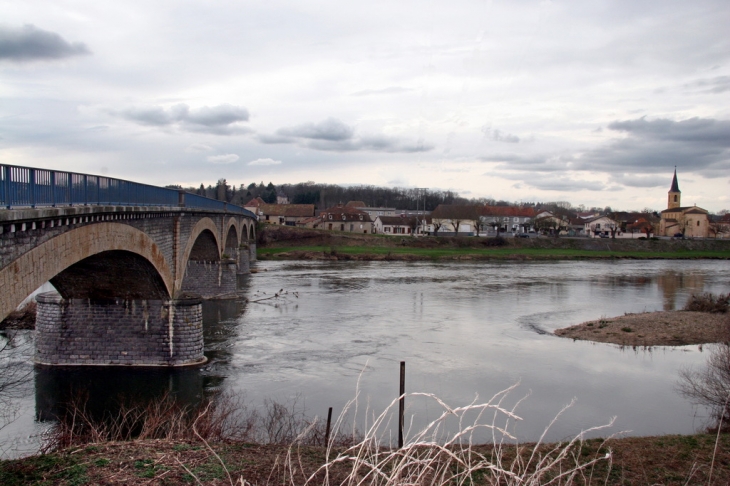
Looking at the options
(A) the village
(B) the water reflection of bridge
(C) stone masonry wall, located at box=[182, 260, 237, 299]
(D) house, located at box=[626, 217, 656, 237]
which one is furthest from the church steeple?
(C) stone masonry wall, located at box=[182, 260, 237, 299]

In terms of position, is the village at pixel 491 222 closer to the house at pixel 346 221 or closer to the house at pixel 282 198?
the house at pixel 346 221

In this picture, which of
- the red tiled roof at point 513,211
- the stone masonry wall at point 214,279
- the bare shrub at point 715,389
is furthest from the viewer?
the red tiled roof at point 513,211

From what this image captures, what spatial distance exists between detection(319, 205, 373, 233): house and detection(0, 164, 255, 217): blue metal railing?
262 ft

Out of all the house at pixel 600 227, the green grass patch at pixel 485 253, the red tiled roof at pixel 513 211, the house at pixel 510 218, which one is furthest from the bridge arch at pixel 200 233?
the house at pixel 600 227

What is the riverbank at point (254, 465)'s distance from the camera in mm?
8625

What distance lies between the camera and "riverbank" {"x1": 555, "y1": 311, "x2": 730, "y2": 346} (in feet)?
86.0

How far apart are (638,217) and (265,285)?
113 metres

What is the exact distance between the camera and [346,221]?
104 m

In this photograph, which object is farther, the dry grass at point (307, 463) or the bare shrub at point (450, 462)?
the dry grass at point (307, 463)

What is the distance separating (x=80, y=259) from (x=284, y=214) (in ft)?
323

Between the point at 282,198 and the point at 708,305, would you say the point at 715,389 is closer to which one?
the point at 708,305

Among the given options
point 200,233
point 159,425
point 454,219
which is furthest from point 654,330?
point 454,219

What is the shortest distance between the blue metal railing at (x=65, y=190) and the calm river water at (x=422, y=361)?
20.4 ft

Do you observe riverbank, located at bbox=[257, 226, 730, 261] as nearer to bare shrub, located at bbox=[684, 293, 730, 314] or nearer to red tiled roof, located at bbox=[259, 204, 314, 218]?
red tiled roof, located at bbox=[259, 204, 314, 218]
